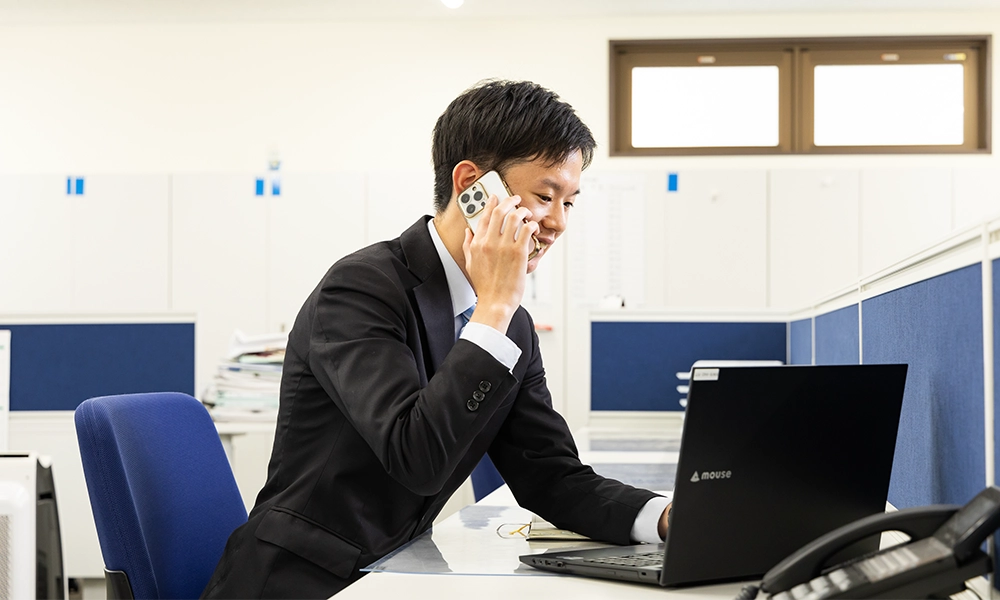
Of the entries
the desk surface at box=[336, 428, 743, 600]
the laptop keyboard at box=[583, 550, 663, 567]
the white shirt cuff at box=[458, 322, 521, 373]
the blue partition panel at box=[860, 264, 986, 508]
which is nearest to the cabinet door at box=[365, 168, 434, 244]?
the desk surface at box=[336, 428, 743, 600]

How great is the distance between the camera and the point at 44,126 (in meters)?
5.14

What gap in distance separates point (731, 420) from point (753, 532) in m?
0.13

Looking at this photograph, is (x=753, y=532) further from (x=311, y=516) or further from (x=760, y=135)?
(x=760, y=135)

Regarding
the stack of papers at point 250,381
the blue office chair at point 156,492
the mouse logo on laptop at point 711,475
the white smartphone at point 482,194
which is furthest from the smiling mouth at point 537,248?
the stack of papers at point 250,381

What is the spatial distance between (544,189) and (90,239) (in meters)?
4.18

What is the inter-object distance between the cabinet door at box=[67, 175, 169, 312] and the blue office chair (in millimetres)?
3619

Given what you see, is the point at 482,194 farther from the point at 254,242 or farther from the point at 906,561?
the point at 254,242

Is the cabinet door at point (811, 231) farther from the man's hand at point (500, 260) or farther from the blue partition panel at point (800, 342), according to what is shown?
the man's hand at point (500, 260)

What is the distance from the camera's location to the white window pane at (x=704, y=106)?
4961mm

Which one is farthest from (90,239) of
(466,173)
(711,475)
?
(711,475)

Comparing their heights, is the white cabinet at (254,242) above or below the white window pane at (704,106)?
below

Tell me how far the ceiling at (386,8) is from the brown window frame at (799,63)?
17cm

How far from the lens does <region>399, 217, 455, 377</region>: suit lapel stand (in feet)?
4.03

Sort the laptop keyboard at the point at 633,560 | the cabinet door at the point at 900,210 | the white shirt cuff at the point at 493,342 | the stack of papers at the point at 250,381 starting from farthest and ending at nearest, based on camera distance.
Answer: the cabinet door at the point at 900,210
the stack of papers at the point at 250,381
the white shirt cuff at the point at 493,342
the laptop keyboard at the point at 633,560
